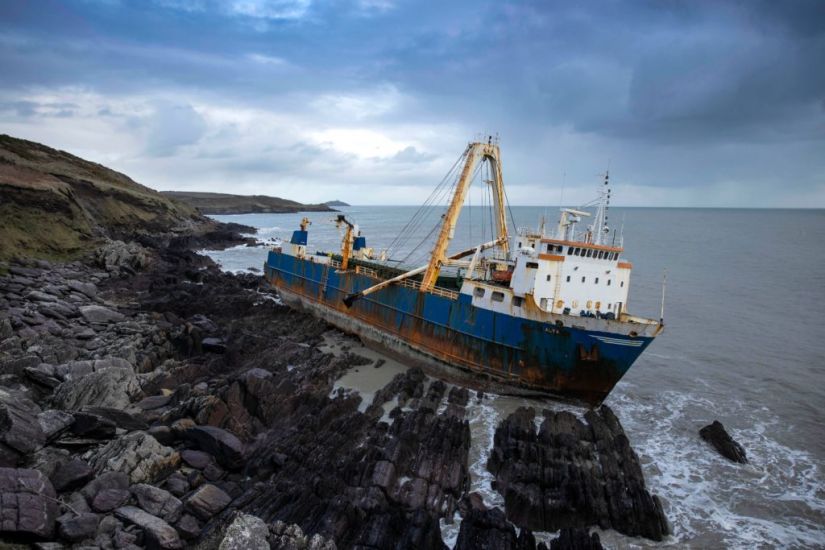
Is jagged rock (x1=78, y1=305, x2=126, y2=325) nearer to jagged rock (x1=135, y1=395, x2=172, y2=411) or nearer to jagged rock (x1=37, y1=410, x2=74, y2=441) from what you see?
jagged rock (x1=135, y1=395, x2=172, y2=411)

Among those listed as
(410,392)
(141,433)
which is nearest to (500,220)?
(410,392)

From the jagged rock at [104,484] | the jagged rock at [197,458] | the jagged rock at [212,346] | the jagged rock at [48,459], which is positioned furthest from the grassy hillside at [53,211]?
the jagged rock at [104,484]

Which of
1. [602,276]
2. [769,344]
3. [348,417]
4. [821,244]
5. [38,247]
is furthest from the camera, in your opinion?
[821,244]

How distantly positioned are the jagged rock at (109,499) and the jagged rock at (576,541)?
894 cm

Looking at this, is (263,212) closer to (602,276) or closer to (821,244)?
(821,244)

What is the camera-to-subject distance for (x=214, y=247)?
→ 61938mm

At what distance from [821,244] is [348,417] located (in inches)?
3950

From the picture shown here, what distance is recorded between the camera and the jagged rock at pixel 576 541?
9.99 m

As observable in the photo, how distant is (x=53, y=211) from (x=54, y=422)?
101 ft

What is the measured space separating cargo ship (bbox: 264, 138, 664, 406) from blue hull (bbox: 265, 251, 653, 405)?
0.04m

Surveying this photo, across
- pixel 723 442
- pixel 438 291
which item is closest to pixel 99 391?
pixel 438 291

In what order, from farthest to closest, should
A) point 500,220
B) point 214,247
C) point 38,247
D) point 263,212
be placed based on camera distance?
point 263,212 → point 214,247 → point 38,247 → point 500,220

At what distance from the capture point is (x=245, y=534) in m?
8.55

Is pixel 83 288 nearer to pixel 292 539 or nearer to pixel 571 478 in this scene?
pixel 292 539
